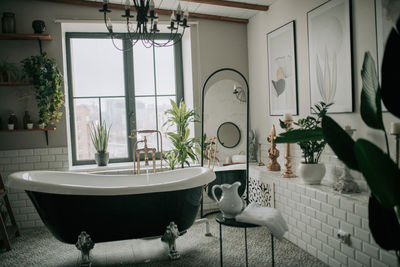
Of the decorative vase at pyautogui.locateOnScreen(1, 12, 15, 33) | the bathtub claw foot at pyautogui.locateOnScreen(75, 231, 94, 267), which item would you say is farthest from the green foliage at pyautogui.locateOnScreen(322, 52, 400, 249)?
the decorative vase at pyautogui.locateOnScreen(1, 12, 15, 33)

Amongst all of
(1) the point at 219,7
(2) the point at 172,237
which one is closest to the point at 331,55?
(1) the point at 219,7

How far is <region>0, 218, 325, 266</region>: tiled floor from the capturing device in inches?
126

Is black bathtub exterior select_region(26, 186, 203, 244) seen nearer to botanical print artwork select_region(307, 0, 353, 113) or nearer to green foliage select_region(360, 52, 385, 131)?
botanical print artwork select_region(307, 0, 353, 113)

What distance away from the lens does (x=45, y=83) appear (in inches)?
173

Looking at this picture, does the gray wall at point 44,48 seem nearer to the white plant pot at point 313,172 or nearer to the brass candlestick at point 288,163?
the brass candlestick at point 288,163

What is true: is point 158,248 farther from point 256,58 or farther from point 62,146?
point 256,58

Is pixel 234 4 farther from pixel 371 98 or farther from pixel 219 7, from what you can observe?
pixel 371 98

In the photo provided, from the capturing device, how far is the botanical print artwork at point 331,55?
3.06m

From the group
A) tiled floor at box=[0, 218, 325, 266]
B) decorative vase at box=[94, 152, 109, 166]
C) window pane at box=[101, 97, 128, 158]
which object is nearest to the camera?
tiled floor at box=[0, 218, 325, 266]

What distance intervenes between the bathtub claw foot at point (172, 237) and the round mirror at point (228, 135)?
2.11 metres

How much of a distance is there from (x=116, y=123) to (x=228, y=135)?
5.56 ft

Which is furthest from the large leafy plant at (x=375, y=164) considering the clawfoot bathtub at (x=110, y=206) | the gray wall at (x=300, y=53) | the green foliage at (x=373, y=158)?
the clawfoot bathtub at (x=110, y=206)

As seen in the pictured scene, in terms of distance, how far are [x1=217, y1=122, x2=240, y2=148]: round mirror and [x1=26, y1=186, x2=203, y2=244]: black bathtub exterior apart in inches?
78.5

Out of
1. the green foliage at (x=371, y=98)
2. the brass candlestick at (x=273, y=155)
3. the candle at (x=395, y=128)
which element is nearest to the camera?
the green foliage at (x=371, y=98)
